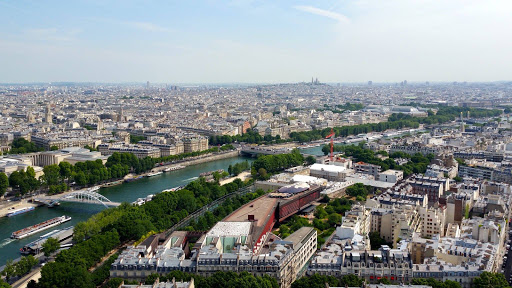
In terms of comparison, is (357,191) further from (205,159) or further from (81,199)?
(205,159)

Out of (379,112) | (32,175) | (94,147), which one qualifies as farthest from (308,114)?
(32,175)

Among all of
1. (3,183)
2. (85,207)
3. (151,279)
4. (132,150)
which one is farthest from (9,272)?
(132,150)

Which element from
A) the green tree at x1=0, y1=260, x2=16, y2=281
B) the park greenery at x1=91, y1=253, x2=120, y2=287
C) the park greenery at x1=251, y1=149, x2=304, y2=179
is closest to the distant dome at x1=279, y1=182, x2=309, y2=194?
the park greenery at x1=251, y1=149, x2=304, y2=179

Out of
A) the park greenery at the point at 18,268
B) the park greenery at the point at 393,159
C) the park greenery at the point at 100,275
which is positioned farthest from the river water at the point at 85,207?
the park greenery at the point at 393,159

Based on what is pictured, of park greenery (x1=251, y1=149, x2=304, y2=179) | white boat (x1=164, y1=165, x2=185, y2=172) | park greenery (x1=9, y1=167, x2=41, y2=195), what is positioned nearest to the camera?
park greenery (x1=9, y1=167, x2=41, y2=195)

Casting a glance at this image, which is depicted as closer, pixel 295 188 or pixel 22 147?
pixel 295 188

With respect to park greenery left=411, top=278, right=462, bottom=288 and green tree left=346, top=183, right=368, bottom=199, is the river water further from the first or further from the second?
park greenery left=411, top=278, right=462, bottom=288

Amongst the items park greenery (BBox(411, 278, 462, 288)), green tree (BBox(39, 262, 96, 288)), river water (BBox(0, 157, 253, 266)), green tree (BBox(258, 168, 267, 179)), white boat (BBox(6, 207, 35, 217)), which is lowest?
river water (BBox(0, 157, 253, 266))
